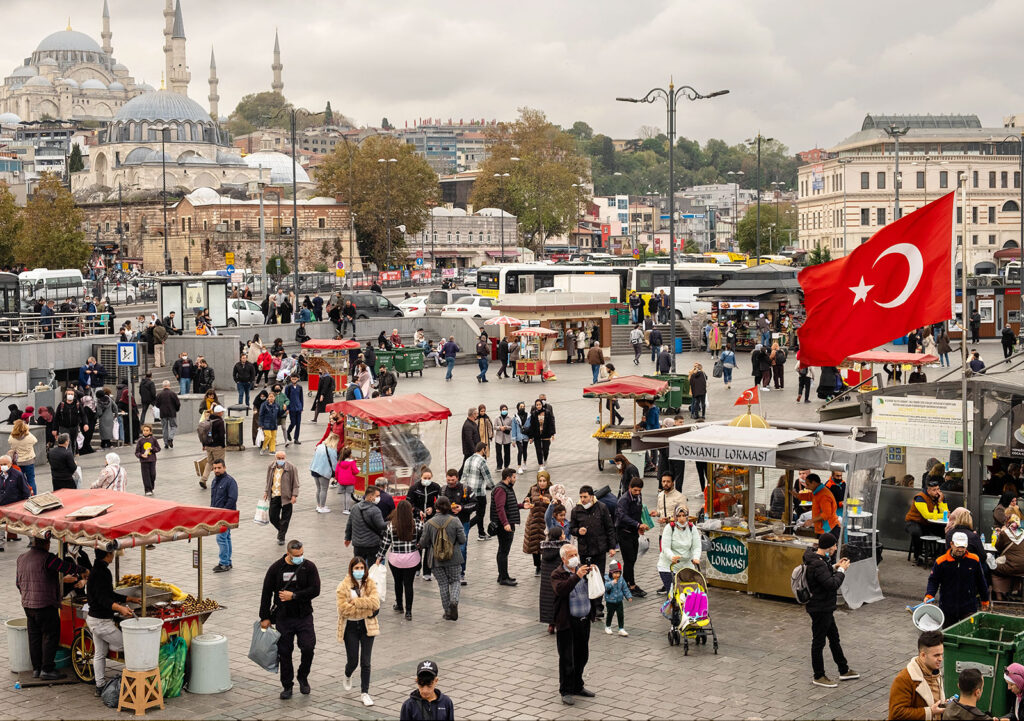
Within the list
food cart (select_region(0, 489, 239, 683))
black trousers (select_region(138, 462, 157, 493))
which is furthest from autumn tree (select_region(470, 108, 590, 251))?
food cart (select_region(0, 489, 239, 683))

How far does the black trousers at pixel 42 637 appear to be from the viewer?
10742 mm

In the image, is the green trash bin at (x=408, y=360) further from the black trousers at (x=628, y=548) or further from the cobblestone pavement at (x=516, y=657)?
Result: the black trousers at (x=628, y=548)

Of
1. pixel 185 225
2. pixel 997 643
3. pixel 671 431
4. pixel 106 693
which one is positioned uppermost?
pixel 185 225

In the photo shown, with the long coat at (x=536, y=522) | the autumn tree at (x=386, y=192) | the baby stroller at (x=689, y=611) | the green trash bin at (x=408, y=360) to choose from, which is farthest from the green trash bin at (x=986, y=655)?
the autumn tree at (x=386, y=192)

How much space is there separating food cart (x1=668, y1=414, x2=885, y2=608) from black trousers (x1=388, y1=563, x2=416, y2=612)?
3.03 meters

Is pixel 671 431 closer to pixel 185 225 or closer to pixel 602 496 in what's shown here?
pixel 602 496

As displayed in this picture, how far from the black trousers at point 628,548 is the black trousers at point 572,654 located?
3040mm

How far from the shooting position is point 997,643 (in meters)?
9.12

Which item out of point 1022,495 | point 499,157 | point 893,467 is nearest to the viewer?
point 1022,495

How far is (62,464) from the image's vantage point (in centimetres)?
1675

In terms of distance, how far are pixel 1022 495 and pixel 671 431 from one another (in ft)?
13.0

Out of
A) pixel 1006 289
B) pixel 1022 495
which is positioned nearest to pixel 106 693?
pixel 1022 495

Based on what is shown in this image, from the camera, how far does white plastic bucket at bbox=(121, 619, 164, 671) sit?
33.0ft

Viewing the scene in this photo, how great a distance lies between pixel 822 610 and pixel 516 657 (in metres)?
2.74
